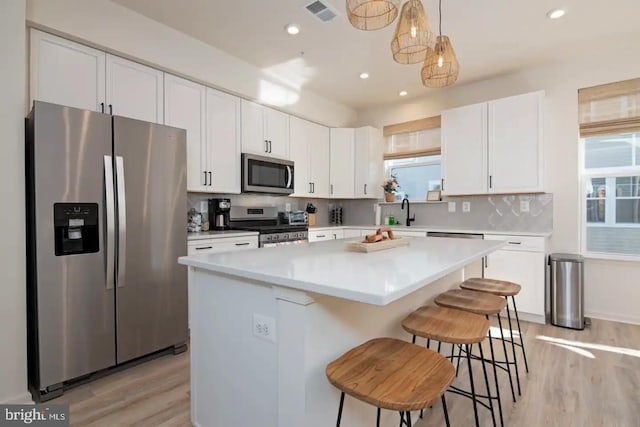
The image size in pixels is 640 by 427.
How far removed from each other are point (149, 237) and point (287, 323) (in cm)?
167

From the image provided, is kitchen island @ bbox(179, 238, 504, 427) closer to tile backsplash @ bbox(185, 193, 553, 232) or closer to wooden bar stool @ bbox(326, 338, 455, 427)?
wooden bar stool @ bbox(326, 338, 455, 427)

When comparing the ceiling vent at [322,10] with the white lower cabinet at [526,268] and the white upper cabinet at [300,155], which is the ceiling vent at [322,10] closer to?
the white upper cabinet at [300,155]

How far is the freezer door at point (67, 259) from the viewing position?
6.31 ft

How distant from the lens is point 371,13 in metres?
1.69

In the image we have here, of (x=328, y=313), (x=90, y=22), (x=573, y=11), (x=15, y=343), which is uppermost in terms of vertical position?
(x=573, y=11)

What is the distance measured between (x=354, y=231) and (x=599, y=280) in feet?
9.05

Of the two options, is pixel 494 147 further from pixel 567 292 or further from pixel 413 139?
pixel 567 292

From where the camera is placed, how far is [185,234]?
262cm

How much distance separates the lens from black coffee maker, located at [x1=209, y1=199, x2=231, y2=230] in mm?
3535

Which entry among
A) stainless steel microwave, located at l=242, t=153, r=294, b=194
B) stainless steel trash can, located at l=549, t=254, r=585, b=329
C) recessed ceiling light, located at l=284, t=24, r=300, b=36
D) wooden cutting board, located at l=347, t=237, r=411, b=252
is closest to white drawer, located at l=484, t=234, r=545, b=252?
stainless steel trash can, located at l=549, t=254, r=585, b=329

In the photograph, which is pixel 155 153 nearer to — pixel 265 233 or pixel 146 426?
pixel 265 233

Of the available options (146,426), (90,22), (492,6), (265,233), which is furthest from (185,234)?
(492,6)

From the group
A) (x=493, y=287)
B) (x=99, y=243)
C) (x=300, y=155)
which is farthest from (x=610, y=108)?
(x=99, y=243)

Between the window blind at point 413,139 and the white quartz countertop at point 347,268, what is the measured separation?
2849 millimetres
